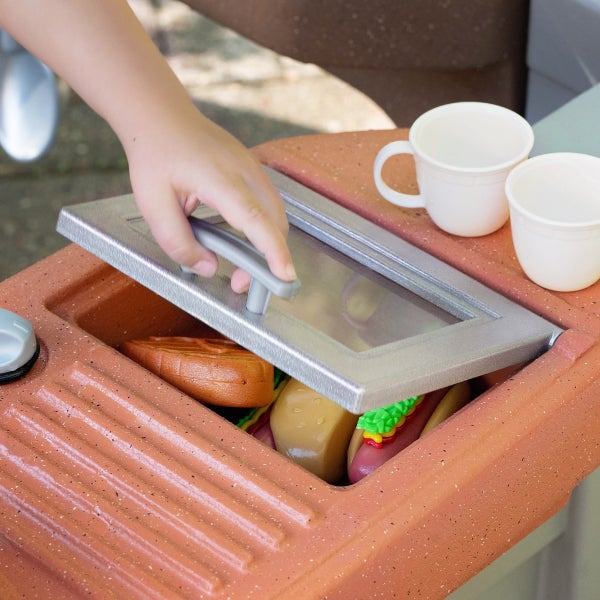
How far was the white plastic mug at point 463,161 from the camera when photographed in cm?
89

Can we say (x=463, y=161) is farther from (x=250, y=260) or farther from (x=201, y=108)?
(x=201, y=108)

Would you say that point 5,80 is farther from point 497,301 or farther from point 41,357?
point 497,301

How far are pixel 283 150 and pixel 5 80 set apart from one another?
0.42 metres

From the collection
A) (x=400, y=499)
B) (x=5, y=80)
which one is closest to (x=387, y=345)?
(x=400, y=499)

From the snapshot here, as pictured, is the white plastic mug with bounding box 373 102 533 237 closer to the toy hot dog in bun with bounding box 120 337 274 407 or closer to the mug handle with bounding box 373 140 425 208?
the mug handle with bounding box 373 140 425 208

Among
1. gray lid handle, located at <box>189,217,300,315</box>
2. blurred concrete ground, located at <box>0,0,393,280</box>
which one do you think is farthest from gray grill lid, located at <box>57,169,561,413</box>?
blurred concrete ground, located at <box>0,0,393,280</box>

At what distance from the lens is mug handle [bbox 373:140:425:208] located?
37.0 inches

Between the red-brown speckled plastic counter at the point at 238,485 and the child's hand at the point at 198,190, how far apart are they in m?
0.13

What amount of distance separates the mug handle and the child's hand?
208mm

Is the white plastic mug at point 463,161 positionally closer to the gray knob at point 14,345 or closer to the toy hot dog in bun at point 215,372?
the toy hot dog in bun at point 215,372

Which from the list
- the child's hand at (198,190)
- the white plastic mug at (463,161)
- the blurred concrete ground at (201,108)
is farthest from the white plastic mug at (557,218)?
the blurred concrete ground at (201,108)

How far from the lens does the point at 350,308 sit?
82 cm

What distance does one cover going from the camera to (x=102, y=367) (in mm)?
824

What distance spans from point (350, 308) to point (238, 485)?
0.54 ft
